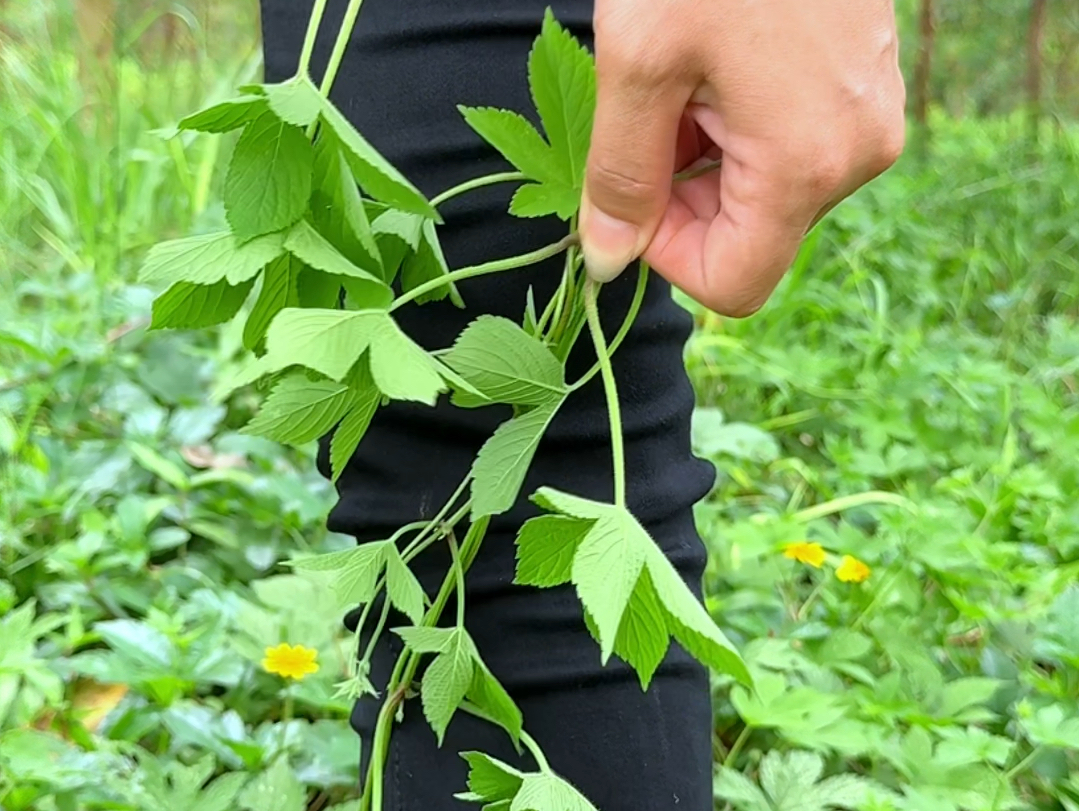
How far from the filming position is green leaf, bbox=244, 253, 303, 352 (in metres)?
0.50

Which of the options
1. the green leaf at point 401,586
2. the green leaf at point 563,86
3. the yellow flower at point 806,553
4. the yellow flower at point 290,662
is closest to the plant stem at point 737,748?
the yellow flower at point 806,553

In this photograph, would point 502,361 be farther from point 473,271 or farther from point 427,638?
point 427,638

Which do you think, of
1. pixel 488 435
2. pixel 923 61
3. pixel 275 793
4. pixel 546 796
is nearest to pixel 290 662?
pixel 275 793

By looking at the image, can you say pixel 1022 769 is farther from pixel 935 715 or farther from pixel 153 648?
pixel 153 648

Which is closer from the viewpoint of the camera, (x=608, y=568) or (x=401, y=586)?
(x=608, y=568)

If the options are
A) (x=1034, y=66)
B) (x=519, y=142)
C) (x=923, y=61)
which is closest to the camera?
(x=519, y=142)

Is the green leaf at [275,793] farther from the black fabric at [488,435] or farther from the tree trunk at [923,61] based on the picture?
the tree trunk at [923,61]

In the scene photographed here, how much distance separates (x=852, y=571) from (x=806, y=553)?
50mm

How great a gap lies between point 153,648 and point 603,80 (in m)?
0.72

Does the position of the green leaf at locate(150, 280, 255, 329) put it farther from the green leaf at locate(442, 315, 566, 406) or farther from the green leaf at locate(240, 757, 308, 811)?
the green leaf at locate(240, 757, 308, 811)

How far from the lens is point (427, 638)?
534mm

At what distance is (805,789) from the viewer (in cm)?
82

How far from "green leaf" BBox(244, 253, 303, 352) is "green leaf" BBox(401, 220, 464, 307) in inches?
2.7

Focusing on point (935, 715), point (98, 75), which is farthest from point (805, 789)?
point (98, 75)
